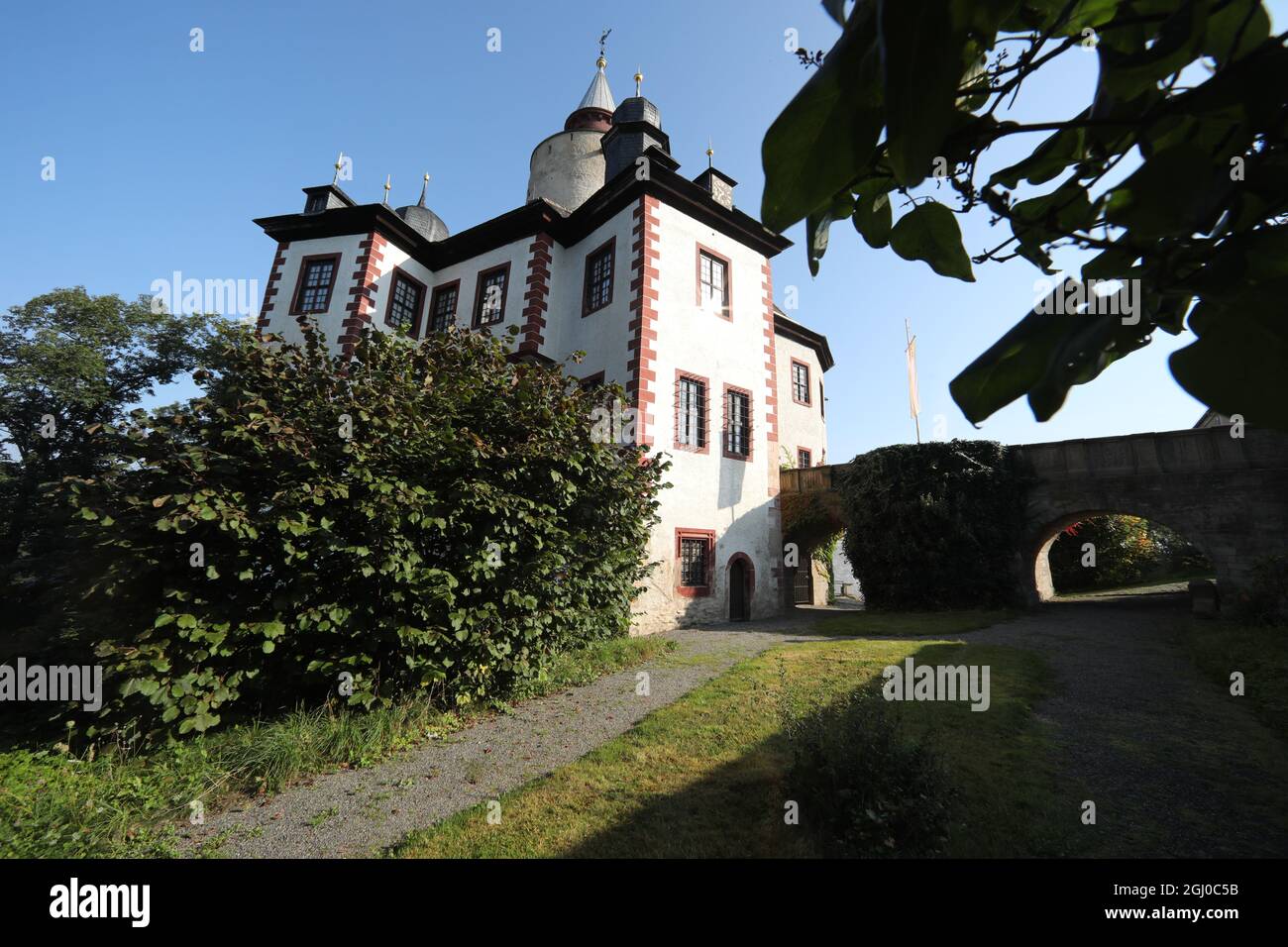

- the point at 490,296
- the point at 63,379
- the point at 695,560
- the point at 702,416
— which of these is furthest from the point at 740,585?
the point at 63,379

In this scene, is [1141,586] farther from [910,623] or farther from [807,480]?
[910,623]

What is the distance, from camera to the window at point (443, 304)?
734 inches

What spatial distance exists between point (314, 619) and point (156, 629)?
4.31ft

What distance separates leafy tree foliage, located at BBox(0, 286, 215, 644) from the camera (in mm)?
16938

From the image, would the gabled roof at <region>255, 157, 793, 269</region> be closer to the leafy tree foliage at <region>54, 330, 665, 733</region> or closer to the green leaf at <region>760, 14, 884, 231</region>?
the leafy tree foliage at <region>54, 330, 665, 733</region>

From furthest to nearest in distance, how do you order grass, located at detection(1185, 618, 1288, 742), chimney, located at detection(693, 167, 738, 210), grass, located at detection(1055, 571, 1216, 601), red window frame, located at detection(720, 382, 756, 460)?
1. grass, located at detection(1055, 571, 1216, 601)
2. chimney, located at detection(693, 167, 738, 210)
3. red window frame, located at detection(720, 382, 756, 460)
4. grass, located at detection(1185, 618, 1288, 742)

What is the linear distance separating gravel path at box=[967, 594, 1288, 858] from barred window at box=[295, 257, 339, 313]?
20559 mm

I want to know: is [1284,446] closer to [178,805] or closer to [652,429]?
[652,429]

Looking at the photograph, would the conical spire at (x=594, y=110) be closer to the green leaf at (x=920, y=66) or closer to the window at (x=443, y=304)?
Answer: the window at (x=443, y=304)

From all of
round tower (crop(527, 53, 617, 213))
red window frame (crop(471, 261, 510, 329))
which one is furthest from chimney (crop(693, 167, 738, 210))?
red window frame (crop(471, 261, 510, 329))

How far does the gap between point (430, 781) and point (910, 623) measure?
37.1 ft

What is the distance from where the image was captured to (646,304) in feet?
46.7
